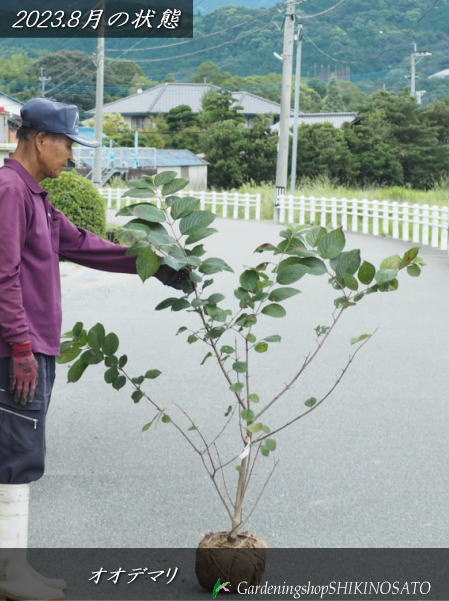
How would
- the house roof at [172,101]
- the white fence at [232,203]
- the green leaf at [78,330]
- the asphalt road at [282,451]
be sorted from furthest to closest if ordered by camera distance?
the house roof at [172,101], the white fence at [232,203], the asphalt road at [282,451], the green leaf at [78,330]

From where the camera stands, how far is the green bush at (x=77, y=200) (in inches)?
765

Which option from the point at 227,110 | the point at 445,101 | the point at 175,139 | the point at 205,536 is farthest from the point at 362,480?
the point at 175,139

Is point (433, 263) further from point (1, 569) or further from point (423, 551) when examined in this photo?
point (1, 569)

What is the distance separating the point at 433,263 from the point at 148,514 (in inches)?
592

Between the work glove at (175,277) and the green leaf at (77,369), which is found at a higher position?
the work glove at (175,277)

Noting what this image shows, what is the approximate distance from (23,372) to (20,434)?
0.76 feet

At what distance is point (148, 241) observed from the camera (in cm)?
405

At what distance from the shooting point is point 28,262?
402 cm

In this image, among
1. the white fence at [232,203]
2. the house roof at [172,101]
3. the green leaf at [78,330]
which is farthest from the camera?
the house roof at [172,101]

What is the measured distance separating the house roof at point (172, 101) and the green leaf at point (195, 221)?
93.0 metres

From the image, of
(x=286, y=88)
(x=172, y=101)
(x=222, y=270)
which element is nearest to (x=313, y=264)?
(x=222, y=270)

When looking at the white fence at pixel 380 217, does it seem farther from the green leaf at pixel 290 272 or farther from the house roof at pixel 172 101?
the house roof at pixel 172 101

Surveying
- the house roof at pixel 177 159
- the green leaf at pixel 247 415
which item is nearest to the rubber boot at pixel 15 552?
the green leaf at pixel 247 415

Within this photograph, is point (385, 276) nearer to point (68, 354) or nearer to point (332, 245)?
point (332, 245)
